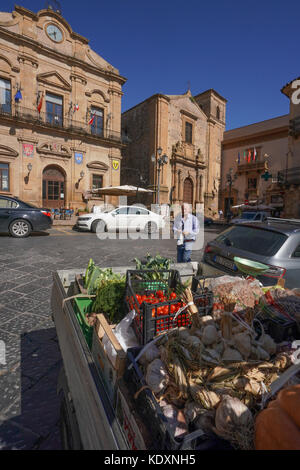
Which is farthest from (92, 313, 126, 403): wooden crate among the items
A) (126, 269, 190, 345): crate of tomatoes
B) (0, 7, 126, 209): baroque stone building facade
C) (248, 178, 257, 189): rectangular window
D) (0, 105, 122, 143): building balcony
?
(248, 178, 257, 189): rectangular window

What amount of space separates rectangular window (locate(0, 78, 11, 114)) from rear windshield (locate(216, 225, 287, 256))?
62.3ft

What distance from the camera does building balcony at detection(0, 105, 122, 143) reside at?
17.4m

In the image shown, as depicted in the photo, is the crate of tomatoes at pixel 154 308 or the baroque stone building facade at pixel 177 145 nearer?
the crate of tomatoes at pixel 154 308

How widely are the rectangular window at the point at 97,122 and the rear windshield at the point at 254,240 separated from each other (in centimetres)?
2021

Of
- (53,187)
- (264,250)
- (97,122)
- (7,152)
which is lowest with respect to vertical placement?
→ (264,250)

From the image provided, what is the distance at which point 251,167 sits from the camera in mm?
32000

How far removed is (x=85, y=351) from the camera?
1474mm

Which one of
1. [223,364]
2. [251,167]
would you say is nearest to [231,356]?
[223,364]

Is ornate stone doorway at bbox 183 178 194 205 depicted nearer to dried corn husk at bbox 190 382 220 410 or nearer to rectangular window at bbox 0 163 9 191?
rectangular window at bbox 0 163 9 191

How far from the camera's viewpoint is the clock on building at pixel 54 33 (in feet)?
61.5

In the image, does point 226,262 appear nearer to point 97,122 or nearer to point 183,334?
point 183,334

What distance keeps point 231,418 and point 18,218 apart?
10.8 metres

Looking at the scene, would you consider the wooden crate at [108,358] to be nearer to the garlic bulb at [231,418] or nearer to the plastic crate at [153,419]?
the plastic crate at [153,419]

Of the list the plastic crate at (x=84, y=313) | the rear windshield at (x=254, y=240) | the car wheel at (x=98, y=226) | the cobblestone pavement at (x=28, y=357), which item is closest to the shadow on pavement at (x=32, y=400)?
the cobblestone pavement at (x=28, y=357)
